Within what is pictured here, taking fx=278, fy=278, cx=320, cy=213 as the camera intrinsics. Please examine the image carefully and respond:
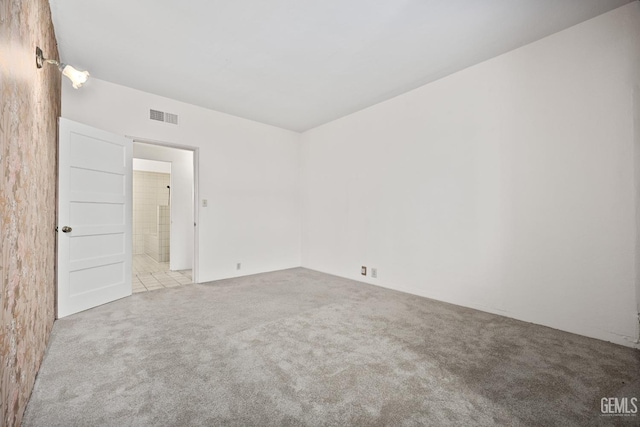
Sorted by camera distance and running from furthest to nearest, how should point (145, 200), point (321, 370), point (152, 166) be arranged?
point (145, 200)
point (152, 166)
point (321, 370)

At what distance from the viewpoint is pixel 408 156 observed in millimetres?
3643

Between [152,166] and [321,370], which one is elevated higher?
[152,166]

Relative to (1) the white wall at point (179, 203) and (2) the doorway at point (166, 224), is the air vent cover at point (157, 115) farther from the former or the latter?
→ (1) the white wall at point (179, 203)

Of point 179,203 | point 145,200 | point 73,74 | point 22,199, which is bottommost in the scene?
point 22,199

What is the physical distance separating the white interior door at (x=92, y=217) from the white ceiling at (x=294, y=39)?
870 millimetres

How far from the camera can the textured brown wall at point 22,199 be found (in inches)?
45.5

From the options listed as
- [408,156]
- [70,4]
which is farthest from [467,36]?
[70,4]

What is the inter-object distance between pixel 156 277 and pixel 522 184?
520cm

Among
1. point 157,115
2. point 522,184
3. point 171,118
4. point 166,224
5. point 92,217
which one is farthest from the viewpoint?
point 166,224

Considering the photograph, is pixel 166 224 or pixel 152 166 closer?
pixel 166 224

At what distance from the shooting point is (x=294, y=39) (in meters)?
2.55

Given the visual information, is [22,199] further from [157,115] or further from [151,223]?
[151,223]

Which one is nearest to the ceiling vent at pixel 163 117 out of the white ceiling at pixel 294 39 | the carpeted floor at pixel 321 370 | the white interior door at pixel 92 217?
the white ceiling at pixel 294 39

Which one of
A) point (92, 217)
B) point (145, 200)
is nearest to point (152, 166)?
point (145, 200)
